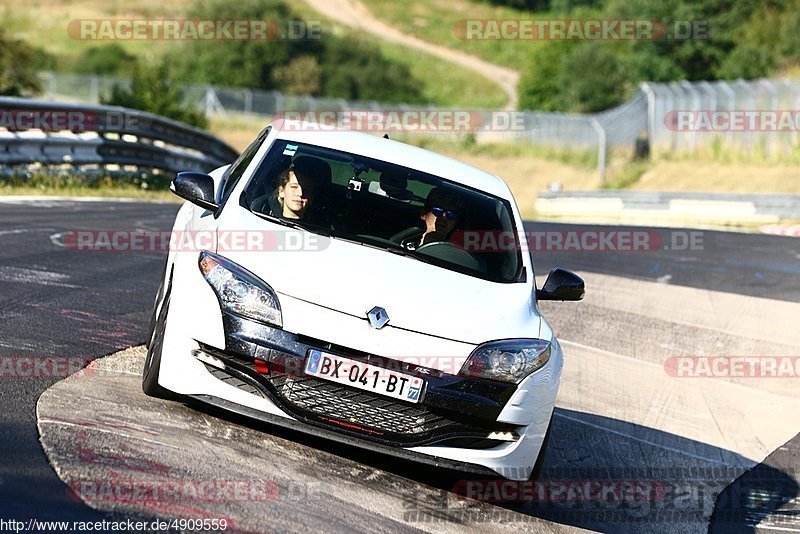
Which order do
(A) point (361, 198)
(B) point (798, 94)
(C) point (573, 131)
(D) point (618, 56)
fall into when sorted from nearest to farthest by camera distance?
(A) point (361, 198), (B) point (798, 94), (C) point (573, 131), (D) point (618, 56)

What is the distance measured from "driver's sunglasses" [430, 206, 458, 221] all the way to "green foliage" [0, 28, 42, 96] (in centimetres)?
2717

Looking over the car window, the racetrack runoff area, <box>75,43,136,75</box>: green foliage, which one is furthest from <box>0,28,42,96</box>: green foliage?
<box>75,43,136,75</box>: green foliage

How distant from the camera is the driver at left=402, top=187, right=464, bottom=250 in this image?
265 inches

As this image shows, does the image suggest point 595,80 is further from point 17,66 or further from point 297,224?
point 297,224

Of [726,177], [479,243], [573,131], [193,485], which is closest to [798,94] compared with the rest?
[726,177]

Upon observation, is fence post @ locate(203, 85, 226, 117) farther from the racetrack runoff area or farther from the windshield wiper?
the windshield wiper

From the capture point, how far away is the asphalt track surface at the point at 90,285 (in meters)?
4.99

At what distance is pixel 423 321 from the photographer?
18.4ft

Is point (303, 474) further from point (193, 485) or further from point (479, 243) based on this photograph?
point (479, 243)

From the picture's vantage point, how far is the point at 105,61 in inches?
3036

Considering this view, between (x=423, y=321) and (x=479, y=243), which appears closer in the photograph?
(x=423, y=321)

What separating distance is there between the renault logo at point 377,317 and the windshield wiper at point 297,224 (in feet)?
2.94

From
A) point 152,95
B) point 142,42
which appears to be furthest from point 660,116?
point 142,42

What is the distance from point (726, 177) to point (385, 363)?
34.6m
